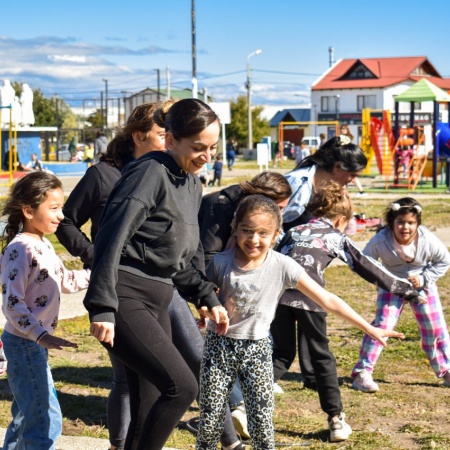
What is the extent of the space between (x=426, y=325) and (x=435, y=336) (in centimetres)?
10

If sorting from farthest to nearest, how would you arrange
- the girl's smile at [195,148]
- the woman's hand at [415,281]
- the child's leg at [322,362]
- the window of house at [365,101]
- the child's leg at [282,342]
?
the window of house at [365,101] < the woman's hand at [415,281] < the child's leg at [282,342] < the child's leg at [322,362] < the girl's smile at [195,148]

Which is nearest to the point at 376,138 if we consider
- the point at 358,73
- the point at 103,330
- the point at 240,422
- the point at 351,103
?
the point at 240,422

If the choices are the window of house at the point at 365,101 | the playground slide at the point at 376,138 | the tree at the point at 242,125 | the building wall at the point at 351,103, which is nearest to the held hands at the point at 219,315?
the playground slide at the point at 376,138

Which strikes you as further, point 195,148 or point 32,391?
point 32,391

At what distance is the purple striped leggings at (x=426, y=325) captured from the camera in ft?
20.7

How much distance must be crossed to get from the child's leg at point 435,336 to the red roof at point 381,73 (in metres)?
80.3

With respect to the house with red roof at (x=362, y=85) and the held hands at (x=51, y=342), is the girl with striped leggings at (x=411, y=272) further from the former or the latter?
the house with red roof at (x=362, y=85)

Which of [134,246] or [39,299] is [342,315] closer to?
[134,246]

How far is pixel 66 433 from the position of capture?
16.9 feet

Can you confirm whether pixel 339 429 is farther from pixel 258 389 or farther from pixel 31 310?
pixel 31 310

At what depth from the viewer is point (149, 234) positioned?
11.8 feet

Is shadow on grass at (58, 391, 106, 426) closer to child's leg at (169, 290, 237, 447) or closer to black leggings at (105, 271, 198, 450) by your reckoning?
child's leg at (169, 290, 237, 447)

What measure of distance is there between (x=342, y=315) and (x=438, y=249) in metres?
2.28

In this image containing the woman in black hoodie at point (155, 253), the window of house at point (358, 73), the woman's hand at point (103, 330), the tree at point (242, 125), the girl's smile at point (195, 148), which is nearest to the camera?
the woman's hand at point (103, 330)
